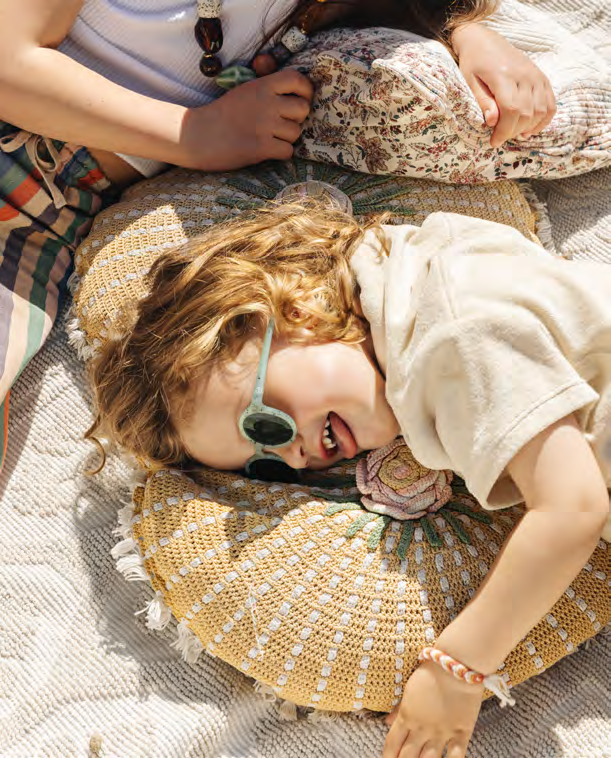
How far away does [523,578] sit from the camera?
0.95m

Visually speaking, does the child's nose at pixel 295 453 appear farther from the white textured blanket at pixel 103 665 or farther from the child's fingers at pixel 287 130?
the child's fingers at pixel 287 130

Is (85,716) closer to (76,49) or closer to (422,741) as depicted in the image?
(422,741)

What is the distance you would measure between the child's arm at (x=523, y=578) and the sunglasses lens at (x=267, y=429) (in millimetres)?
306

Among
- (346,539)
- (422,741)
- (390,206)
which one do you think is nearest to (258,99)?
(390,206)

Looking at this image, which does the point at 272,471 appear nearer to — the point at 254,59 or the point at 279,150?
the point at 279,150

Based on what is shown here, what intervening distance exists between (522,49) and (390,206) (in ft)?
1.61

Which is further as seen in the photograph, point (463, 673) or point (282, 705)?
point (282, 705)

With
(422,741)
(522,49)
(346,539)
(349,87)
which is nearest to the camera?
(422,741)

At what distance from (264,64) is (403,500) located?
816 millimetres

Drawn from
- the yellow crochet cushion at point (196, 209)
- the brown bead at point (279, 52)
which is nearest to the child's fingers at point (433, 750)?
the yellow crochet cushion at point (196, 209)

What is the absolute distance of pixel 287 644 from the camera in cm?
107

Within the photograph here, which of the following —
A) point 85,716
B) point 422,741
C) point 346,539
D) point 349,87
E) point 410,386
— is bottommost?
point 85,716

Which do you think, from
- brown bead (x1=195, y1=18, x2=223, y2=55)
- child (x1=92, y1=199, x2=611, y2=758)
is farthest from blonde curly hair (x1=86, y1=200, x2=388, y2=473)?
brown bead (x1=195, y1=18, x2=223, y2=55)

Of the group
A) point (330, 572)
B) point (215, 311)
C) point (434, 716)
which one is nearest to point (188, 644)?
point (330, 572)
